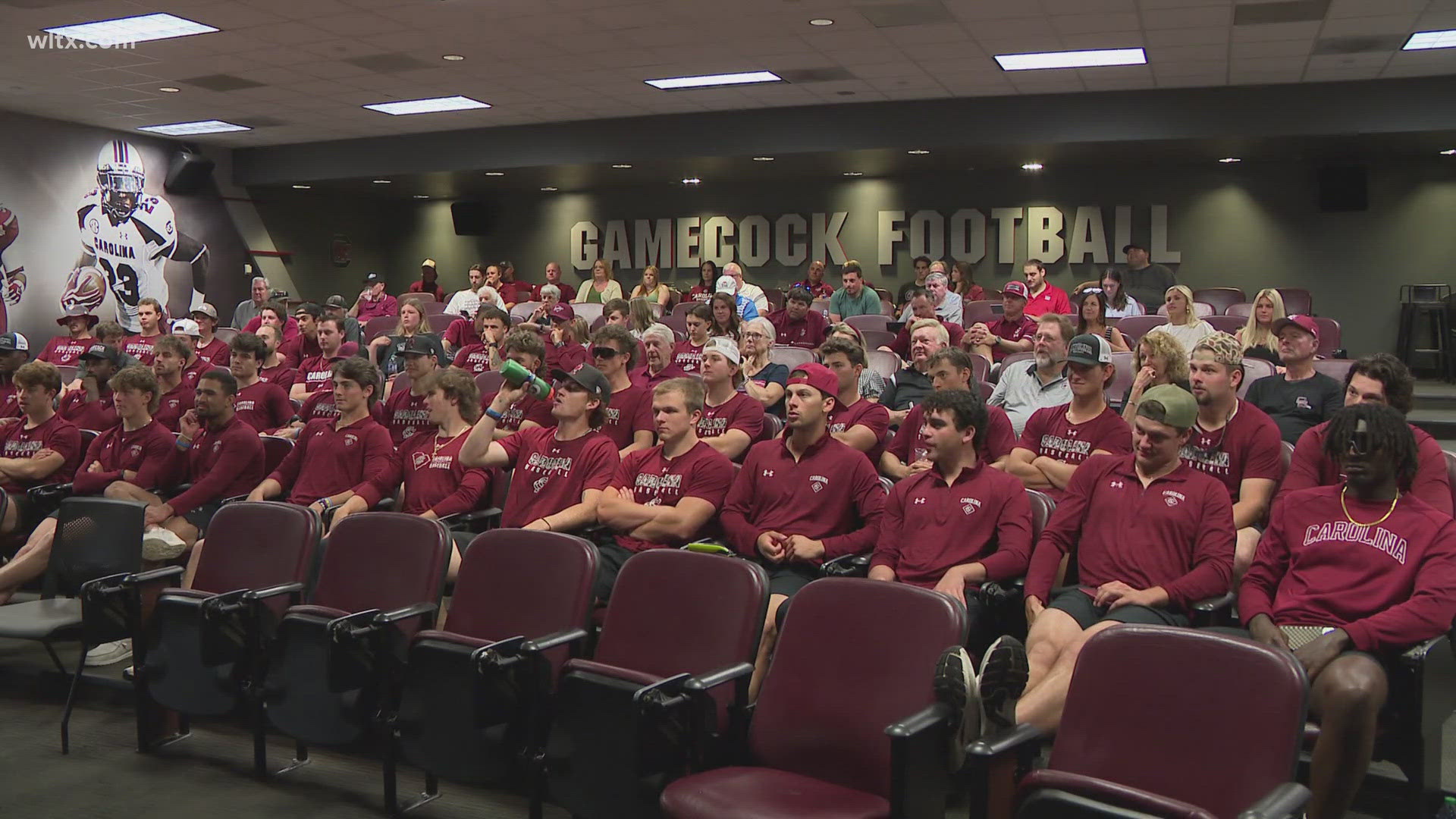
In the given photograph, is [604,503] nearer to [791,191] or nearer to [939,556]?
[939,556]

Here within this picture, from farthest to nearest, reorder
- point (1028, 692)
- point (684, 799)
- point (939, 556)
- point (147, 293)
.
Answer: point (147, 293) < point (939, 556) < point (1028, 692) < point (684, 799)

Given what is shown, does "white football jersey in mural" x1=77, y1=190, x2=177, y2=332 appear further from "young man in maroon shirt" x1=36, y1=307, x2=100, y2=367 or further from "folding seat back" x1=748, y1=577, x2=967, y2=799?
"folding seat back" x1=748, y1=577, x2=967, y2=799

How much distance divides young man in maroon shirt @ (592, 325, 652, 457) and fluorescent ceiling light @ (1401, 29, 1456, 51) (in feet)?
19.2

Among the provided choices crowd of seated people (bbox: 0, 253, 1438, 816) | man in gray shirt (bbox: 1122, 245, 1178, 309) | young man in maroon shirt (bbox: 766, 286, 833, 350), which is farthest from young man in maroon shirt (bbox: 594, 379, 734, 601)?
man in gray shirt (bbox: 1122, 245, 1178, 309)

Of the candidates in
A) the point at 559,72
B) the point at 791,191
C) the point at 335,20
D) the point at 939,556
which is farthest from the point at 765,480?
the point at 791,191

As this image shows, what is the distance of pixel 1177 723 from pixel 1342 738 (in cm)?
55

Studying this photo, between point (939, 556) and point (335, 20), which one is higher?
point (335, 20)

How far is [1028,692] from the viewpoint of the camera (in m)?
2.69

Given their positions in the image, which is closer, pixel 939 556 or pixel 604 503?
pixel 939 556

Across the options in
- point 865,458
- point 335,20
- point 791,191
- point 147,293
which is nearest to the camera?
point 865,458

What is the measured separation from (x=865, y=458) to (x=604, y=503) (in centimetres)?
88

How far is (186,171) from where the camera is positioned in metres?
12.0

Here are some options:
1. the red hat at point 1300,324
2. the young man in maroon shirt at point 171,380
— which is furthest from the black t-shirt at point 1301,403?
the young man in maroon shirt at point 171,380

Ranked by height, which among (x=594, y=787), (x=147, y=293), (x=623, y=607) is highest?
(x=147, y=293)
